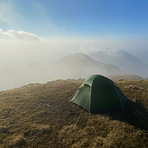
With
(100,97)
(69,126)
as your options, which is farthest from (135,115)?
(69,126)

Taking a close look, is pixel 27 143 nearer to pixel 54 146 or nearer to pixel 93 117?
pixel 54 146

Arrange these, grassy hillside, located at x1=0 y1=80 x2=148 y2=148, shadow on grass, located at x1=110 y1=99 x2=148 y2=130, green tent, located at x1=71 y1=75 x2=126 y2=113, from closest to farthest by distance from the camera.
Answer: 1. grassy hillside, located at x1=0 y1=80 x2=148 y2=148
2. shadow on grass, located at x1=110 y1=99 x2=148 y2=130
3. green tent, located at x1=71 y1=75 x2=126 y2=113

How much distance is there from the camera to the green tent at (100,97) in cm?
1409

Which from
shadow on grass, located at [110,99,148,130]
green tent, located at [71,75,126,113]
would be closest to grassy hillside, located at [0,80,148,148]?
shadow on grass, located at [110,99,148,130]

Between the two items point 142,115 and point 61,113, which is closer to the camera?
point 142,115

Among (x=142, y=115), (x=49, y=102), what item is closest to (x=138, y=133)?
(x=142, y=115)

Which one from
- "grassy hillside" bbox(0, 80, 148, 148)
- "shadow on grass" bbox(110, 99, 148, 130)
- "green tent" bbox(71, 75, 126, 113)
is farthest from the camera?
"green tent" bbox(71, 75, 126, 113)

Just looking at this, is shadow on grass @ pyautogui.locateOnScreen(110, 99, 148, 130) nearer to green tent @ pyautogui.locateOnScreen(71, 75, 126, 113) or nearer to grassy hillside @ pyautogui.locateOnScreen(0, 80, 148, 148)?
grassy hillside @ pyautogui.locateOnScreen(0, 80, 148, 148)

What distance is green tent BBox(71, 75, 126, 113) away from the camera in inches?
555

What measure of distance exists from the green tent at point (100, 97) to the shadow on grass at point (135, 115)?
2.83 ft

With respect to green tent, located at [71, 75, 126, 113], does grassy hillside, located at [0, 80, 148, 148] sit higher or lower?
lower

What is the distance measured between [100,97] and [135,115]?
4.31m

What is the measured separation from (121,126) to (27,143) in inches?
347

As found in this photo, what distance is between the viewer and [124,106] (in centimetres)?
1476
